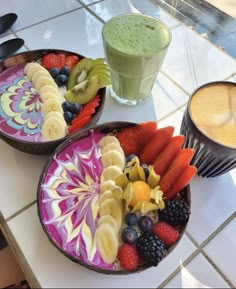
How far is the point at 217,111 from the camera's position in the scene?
605mm

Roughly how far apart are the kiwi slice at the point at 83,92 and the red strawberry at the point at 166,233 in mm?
304

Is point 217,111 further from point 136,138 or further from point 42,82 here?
point 42,82

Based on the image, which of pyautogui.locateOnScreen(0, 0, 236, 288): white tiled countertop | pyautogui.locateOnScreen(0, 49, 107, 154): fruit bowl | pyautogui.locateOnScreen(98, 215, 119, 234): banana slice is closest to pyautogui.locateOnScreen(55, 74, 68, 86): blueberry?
pyautogui.locateOnScreen(0, 49, 107, 154): fruit bowl

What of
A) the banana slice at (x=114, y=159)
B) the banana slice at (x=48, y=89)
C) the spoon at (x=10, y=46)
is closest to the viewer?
the banana slice at (x=114, y=159)

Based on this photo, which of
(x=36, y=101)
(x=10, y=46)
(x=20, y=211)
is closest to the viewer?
(x=20, y=211)

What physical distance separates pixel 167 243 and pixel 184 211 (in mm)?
56

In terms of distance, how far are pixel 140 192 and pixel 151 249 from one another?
9cm

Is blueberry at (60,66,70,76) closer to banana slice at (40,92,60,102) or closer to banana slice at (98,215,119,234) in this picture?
banana slice at (40,92,60,102)

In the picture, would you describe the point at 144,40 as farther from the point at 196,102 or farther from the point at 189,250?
the point at 189,250

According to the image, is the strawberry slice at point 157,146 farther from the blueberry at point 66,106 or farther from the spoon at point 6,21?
the spoon at point 6,21

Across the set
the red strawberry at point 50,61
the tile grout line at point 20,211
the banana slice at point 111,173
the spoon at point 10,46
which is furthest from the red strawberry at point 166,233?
the spoon at point 10,46

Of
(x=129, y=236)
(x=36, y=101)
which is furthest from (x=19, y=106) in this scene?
(x=129, y=236)

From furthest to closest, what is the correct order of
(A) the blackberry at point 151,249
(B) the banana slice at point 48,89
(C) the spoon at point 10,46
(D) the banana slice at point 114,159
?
(C) the spoon at point 10,46, (B) the banana slice at point 48,89, (D) the banana slice at point 114,159, (A) the blackberry at point 151,249

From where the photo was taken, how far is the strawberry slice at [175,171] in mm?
559
